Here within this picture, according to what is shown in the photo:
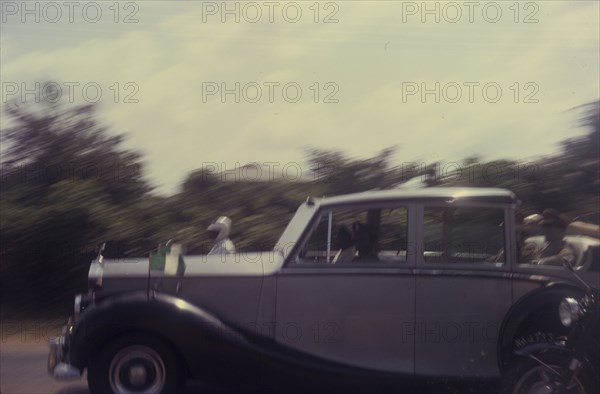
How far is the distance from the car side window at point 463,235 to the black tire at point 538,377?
78cm

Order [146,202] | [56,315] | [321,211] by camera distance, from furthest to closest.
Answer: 1. [146,202]
2. [56,315]
3. [321,211]

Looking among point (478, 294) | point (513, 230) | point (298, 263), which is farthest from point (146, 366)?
point (513, 230)

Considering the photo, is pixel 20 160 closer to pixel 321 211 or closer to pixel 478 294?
pixel 321 211

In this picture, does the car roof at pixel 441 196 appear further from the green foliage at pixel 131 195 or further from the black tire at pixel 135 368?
the green foliage at pixel 131 195

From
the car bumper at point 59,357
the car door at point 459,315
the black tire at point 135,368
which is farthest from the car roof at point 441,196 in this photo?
the car bumper at point 59,357

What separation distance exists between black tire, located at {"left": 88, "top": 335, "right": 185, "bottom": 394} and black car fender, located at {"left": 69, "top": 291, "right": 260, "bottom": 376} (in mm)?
52

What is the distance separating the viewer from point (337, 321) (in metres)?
5.48

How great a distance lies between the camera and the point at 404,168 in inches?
415

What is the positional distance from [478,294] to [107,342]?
2.57 m

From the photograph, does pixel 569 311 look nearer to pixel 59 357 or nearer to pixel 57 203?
pixel 59 357

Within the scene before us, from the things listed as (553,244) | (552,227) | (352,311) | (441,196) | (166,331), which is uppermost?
(441,196)

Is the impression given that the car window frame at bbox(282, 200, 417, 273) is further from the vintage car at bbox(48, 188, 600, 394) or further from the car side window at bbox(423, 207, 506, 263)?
the car side window at bbox(423, 207, 506, 263)

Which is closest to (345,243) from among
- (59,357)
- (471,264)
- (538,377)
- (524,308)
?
(471,264)

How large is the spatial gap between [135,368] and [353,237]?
5.85 feet
